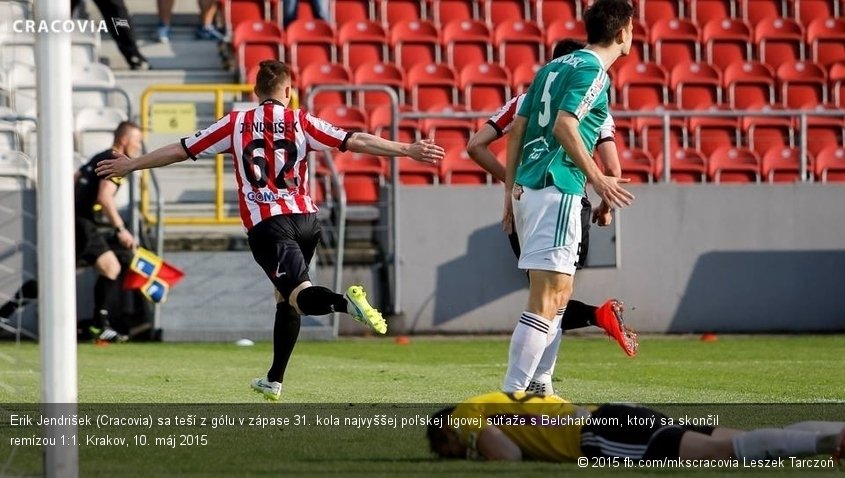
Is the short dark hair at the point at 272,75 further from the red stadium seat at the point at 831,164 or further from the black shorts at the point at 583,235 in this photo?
the red stadium seat at the point at 831,164

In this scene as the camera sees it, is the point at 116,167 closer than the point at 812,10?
Yes

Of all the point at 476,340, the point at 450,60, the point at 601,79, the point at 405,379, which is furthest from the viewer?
the point at 450,60

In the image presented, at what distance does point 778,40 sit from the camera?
19.3m

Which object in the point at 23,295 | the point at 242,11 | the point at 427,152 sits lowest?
the point at 23,295

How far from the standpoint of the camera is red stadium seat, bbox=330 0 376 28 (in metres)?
19.4

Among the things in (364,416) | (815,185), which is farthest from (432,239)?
(364,416)

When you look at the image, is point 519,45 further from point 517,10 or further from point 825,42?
point 825,42

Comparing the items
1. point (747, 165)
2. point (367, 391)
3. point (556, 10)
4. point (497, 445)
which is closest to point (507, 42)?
point (556, 10)

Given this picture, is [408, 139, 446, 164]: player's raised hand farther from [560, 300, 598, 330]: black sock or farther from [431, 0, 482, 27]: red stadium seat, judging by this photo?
[431, 0, 482, 27]: red stadium seat

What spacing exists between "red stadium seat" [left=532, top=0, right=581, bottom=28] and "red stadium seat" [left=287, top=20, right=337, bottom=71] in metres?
2.90

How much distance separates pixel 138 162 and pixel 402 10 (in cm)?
1149

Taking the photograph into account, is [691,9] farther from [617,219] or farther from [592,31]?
[592,31]

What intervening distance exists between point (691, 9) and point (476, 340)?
6.69m

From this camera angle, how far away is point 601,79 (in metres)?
7.10
